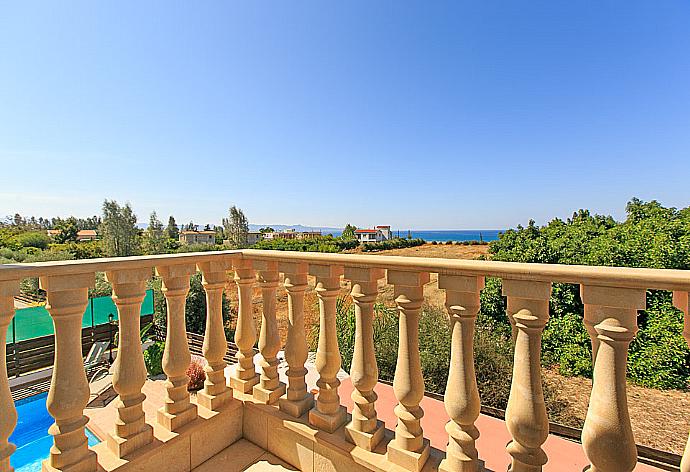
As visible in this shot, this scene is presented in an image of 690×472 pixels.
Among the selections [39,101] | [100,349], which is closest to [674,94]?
[39,101]

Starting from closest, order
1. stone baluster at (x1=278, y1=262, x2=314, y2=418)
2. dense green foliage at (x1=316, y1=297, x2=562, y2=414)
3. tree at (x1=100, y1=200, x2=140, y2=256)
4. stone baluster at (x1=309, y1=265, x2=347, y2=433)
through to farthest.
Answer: stone baluster at (x1=309, y1=265, x2=347, y2=433) → stone baluster at (x1=278, y1=262, x2=314, y2=418) → dense green foliage at (x1=316, y1=297, x2=562, y2=414) → tree at (x1=100, y1=200, x2=140, y2=256)

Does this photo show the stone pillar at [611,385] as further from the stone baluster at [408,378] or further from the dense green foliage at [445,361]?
the dense green foliage at [445,361]

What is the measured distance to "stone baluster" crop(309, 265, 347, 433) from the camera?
1.62 m

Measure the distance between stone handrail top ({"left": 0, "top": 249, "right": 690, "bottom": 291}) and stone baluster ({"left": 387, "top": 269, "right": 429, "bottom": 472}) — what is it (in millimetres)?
73

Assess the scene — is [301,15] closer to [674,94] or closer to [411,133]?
[411,133]

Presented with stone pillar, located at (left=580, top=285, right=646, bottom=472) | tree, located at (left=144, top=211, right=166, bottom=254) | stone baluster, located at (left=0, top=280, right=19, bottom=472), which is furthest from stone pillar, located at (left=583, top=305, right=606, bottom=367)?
tree, located at (left=144, top=211, right=166, bottom=254)

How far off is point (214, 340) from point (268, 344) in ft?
1.13

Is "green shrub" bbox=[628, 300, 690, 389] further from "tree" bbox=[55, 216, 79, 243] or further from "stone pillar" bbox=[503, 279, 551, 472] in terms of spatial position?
"tree" bbox=[55, 216, 79, 243]

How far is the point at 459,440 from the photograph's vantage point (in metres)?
1.22

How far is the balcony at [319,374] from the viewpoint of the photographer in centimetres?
91

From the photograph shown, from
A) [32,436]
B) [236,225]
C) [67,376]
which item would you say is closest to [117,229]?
[236,225]

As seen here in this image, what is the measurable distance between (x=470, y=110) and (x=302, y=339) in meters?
16.6

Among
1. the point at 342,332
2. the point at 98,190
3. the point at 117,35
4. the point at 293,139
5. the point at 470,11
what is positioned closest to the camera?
the point at 117,35

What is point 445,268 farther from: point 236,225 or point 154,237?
point 236,225
